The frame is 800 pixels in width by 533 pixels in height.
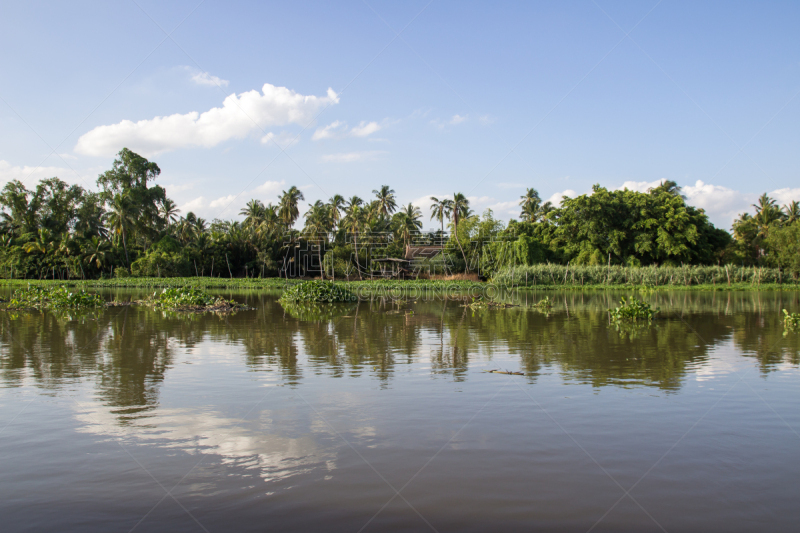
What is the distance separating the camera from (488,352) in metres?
11.4

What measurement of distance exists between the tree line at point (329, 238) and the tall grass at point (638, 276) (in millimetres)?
2957

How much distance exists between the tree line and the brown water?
4064cm

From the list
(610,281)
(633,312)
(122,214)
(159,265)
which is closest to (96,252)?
(122,214)

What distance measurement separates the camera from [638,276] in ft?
146

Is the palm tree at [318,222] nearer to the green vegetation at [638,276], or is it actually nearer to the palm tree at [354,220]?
the palm tree at [354,220]

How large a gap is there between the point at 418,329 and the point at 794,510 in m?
12.1

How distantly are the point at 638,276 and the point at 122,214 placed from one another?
162 feet

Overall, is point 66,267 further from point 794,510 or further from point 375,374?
point 794,510

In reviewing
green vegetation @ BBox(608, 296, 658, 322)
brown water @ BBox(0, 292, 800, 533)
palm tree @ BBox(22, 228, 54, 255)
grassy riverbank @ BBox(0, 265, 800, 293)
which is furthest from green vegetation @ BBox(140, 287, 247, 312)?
palm tree @ BBox(22, 228, 54, 255)

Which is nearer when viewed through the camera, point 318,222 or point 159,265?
point 159,265

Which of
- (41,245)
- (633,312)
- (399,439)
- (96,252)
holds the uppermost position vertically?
(41,245)

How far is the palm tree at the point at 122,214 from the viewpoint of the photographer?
177ft

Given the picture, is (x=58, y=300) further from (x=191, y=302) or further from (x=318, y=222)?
(x=318, y=222)

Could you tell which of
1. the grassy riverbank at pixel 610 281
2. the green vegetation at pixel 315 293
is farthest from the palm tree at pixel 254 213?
the green vegetation at pixel 315 293
